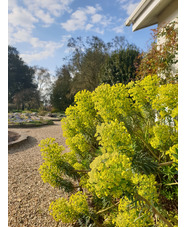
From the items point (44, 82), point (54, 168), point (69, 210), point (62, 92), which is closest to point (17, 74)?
point (44, 82)

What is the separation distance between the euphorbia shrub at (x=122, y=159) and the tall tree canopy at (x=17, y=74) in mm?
21483

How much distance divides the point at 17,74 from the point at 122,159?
23677 millimetres

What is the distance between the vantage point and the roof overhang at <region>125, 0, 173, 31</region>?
2.93m

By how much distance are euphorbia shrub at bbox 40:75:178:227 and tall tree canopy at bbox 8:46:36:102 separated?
21.5 meters

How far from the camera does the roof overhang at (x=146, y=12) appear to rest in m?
2.93

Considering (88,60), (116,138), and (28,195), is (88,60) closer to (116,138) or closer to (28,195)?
(28,195)

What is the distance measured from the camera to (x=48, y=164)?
5.50 ft

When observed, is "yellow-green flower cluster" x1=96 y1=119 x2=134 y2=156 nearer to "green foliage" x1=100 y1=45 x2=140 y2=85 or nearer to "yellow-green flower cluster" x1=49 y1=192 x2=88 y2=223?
"yellow-green flower cluster" x1=49 y1=192 x2=88 y2=223

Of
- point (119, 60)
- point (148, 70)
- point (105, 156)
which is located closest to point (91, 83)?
point (119, 60)

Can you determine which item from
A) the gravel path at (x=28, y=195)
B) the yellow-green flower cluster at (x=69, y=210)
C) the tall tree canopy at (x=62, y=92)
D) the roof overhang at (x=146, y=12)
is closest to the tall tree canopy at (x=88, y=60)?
the tall tree canopy at (x=62, y=92)

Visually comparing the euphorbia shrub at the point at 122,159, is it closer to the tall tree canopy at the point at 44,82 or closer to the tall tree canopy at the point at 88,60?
the tall tree canopy at the point at 88,60

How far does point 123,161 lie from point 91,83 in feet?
35.1

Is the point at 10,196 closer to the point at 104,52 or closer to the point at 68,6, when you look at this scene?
the point at 68,6

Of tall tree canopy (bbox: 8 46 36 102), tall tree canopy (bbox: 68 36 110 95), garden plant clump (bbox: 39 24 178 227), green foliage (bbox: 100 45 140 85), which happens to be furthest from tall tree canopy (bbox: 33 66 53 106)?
garden plant clump (bbox: 39 24 178 227)
